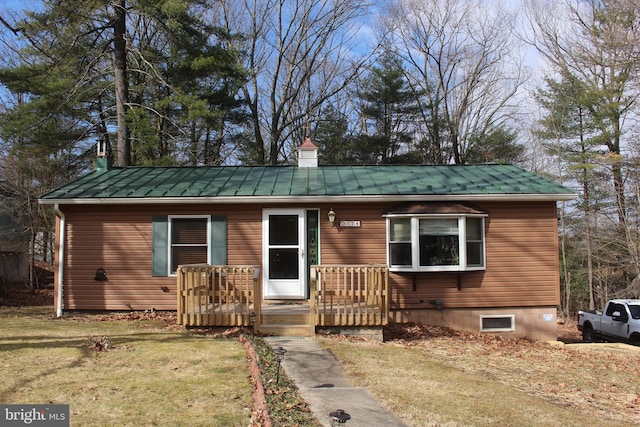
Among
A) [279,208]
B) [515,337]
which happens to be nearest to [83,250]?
[279,208]

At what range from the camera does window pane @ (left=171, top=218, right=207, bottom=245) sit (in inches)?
404

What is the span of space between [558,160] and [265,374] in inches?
896

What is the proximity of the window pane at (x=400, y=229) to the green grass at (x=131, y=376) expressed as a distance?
420cm

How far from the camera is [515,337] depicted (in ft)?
33.6

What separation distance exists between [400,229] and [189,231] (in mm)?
4427

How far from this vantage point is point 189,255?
10.3 metres

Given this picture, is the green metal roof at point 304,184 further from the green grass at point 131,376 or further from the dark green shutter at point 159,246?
the green grass at point 131,376

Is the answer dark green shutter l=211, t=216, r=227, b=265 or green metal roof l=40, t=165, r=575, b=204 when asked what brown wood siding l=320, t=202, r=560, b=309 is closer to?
green metal roof l=40, t=165, r=575, b=204

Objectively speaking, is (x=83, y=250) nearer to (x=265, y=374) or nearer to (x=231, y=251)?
(x=231, y=251)

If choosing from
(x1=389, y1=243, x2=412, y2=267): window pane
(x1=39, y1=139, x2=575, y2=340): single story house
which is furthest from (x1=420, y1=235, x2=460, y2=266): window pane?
(x1=389, y1=243, x2=412, y2=267): window pane

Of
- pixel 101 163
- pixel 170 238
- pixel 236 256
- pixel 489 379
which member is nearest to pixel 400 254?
pixel 236 256

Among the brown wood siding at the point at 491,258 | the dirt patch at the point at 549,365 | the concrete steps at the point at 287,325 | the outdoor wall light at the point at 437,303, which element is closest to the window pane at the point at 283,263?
the brown wood siding at the point at 491,258

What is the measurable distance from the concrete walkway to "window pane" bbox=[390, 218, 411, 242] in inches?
129

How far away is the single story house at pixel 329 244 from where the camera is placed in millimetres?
9992
